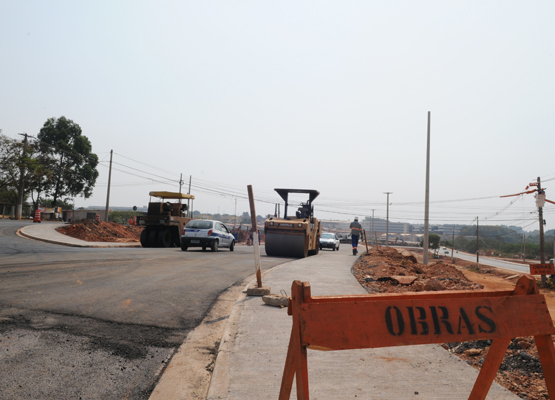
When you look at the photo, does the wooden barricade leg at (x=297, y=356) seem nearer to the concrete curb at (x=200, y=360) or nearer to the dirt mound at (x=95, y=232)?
the concrete curb at (x=200, y=360)

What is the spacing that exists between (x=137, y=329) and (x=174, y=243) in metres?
18.1

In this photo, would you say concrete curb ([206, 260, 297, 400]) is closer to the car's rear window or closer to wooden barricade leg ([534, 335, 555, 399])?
wooden barricade leg ([534, 335, 555, 399])

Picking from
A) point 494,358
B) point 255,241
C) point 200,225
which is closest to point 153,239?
point 200,225

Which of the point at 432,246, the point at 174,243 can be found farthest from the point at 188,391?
the point at 432,246

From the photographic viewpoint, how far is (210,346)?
468 centimetres

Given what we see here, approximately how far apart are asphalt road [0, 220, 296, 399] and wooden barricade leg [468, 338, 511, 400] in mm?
2448

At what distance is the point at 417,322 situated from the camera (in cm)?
248

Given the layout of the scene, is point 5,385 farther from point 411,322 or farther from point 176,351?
point 411,322

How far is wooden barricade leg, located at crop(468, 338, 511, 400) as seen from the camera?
8.69 feet

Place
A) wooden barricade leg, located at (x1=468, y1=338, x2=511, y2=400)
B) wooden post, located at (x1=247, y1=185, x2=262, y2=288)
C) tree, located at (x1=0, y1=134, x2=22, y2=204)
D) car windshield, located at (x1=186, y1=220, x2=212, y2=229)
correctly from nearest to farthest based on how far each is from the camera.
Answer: wooden barricade leg, located at (x1=468, y1=338, x2=511, y2=400), wooden post, located at (x1=247, y1=185, x2=262, y2=288), car windshield, located at (x1=186, y1=220, x2=212, y2=229), tree, located at (x1=0, y1=134, x2=22, y2=204)

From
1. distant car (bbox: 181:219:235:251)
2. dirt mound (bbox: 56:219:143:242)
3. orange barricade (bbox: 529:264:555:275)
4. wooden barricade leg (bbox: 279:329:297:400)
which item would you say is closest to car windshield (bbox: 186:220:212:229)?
distant car (bbox: 181:219:235:251)

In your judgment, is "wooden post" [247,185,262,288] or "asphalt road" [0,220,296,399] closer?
"asphalt road" [0,220,296,399]

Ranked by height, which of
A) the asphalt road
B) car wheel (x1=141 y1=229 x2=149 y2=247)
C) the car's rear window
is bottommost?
the asphalt road

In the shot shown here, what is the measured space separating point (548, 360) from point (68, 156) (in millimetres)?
56490
